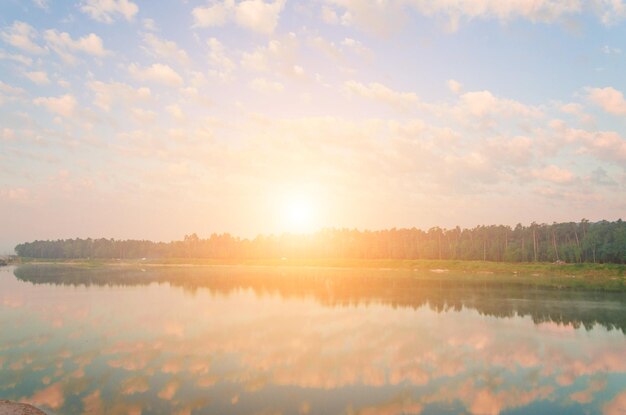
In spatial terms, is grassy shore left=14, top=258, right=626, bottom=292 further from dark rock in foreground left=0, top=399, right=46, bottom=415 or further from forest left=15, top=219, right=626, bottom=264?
dark rock in foreground left=0, top=399, right=46, bottom=415

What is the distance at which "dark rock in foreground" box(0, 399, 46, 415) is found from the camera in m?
15.0

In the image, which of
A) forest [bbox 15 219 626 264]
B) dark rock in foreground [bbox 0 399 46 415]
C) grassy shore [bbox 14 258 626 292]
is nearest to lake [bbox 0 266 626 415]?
dark rock in foreground [bbox 0 399 46 415]

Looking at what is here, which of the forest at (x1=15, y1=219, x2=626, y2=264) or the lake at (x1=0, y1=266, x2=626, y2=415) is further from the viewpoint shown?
the forest at (x1=15, y1=219, x2=626, y2=264)

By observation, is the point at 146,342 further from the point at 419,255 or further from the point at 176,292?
the point at 419,255

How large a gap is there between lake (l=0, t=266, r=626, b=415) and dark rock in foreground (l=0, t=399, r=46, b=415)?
0.87 m

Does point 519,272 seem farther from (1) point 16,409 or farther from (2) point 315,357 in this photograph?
(1) point 16,409

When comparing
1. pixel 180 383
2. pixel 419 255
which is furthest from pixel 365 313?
pixel 419 255

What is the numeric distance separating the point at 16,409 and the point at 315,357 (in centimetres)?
1426

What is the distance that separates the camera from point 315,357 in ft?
80.5

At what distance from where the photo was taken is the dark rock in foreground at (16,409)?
15.0m

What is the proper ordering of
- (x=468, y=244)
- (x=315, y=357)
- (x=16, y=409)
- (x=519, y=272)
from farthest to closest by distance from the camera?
(x=468, y=244) < (x=519, y=272) < (x=315, y=357) < (x=16, y=409)

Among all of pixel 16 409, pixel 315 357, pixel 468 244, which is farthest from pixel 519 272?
pixel 16 409

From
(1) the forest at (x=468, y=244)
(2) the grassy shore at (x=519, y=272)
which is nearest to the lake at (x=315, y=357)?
(2) the grassy shore at (x=519, y=272)

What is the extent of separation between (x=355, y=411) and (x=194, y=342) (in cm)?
1491
